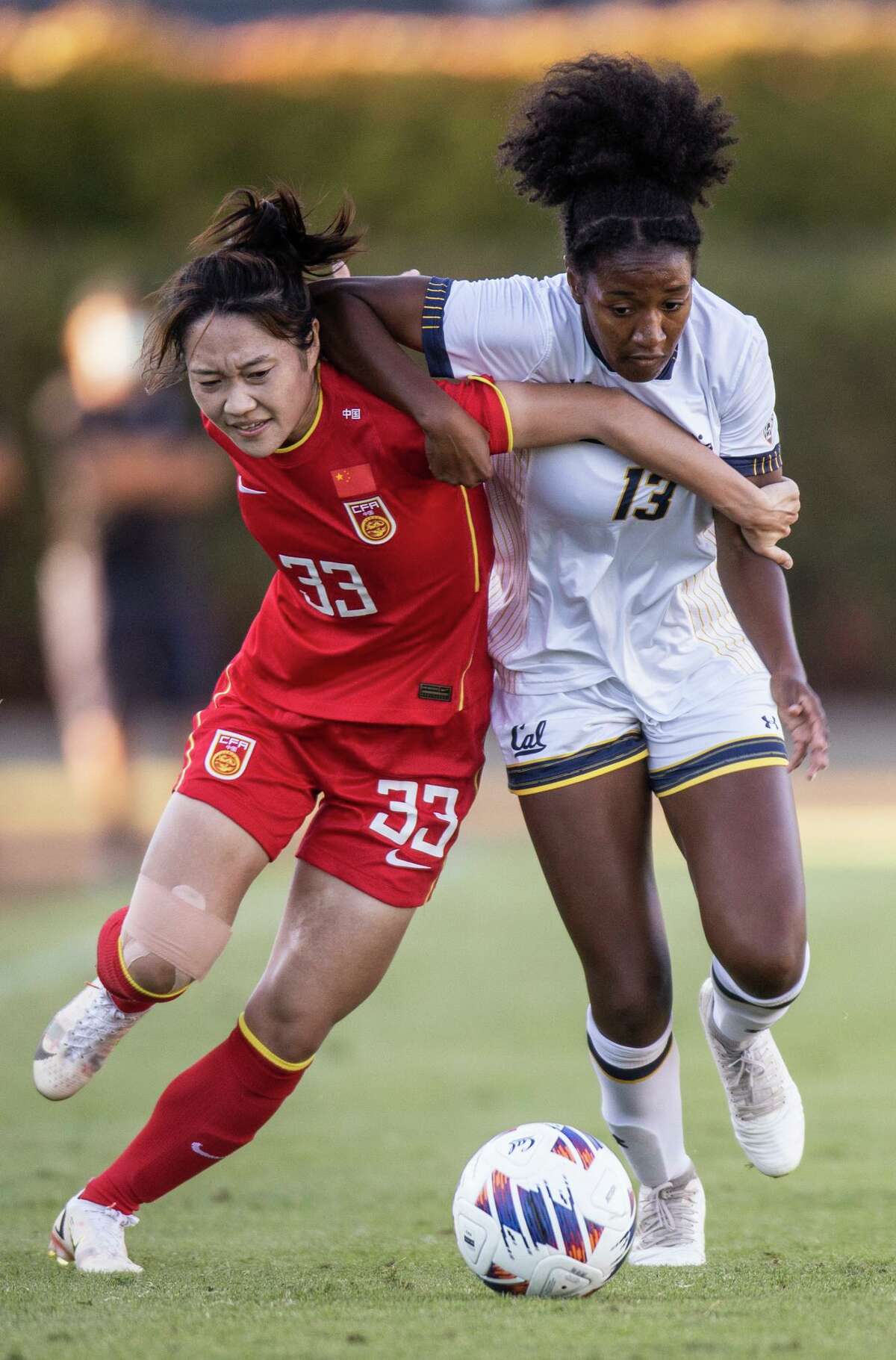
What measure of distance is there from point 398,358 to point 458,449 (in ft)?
0.89

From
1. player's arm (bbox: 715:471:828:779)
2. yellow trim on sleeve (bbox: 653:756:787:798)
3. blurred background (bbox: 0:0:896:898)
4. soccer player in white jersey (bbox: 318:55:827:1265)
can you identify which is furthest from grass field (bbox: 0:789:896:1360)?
blurred background (bbox: 0:0:896:898)

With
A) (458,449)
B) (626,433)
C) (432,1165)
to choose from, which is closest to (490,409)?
(458,449)

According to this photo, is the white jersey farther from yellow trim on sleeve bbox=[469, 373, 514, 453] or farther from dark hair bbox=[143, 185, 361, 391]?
dark hair bbox=[143, 185, 361, 391]

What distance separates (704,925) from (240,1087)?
45.8 inches

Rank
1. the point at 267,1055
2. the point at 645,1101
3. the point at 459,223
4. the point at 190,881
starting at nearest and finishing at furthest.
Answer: the point at 190,881, the point at 267,1055, the point at 645,1101, the point at 459,223

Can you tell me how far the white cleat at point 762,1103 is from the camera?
501 cm

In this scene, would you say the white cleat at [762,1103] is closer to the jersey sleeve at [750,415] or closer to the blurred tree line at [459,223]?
the jersey sleeve at [750,415]

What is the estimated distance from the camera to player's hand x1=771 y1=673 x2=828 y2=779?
15.4ft

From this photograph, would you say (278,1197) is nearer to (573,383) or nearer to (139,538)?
(573,383)

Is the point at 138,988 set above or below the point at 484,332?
below

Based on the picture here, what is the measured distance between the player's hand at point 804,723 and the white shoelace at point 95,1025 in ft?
5.57

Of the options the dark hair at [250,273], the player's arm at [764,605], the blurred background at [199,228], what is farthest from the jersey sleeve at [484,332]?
the blurred background at [199,228]

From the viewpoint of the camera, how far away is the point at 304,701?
4852 millimetres

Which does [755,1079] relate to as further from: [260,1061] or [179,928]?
[179,928]
